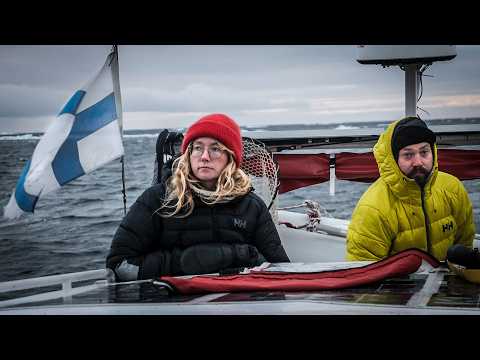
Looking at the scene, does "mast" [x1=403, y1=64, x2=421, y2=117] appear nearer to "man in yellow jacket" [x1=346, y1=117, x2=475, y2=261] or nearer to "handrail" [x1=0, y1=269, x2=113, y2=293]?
"man in yellow jacket" [x1=346, y1=117, x2=475, y2=261]

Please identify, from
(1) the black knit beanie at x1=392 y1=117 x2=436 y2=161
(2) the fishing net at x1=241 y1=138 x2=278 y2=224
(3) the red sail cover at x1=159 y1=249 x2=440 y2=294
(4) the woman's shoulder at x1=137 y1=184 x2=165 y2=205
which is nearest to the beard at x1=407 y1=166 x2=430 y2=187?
(1) the black knit beanie at x1=392 y1=117 x2=436 y2=161

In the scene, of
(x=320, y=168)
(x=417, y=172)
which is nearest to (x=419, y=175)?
(x=417, y=172)

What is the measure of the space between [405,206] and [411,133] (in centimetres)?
29

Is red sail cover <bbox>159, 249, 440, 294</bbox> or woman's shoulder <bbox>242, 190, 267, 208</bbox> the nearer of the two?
red sail cover <bbox>159, 249, 440, 294</bbox>

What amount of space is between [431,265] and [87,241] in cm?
609

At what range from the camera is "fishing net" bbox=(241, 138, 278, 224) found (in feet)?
10.7

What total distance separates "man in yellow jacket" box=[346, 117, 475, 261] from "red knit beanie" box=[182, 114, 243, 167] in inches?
22.1

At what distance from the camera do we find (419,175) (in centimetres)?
255

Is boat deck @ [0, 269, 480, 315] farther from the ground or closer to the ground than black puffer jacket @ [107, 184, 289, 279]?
closer to the ground

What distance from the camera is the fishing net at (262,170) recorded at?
3.25 m

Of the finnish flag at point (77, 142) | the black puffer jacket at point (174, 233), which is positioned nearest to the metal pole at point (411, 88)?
the finnish flag at point (77, 142)

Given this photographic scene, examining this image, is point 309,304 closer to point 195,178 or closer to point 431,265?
point 431,265

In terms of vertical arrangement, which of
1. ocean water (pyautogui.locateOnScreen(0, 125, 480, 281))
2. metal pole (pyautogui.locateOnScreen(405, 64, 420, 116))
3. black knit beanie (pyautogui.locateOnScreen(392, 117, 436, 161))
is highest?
metal pole (pyautogui.locateOnScreen(405, 64, 420, 116))

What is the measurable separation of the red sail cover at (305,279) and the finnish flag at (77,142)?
109cm
